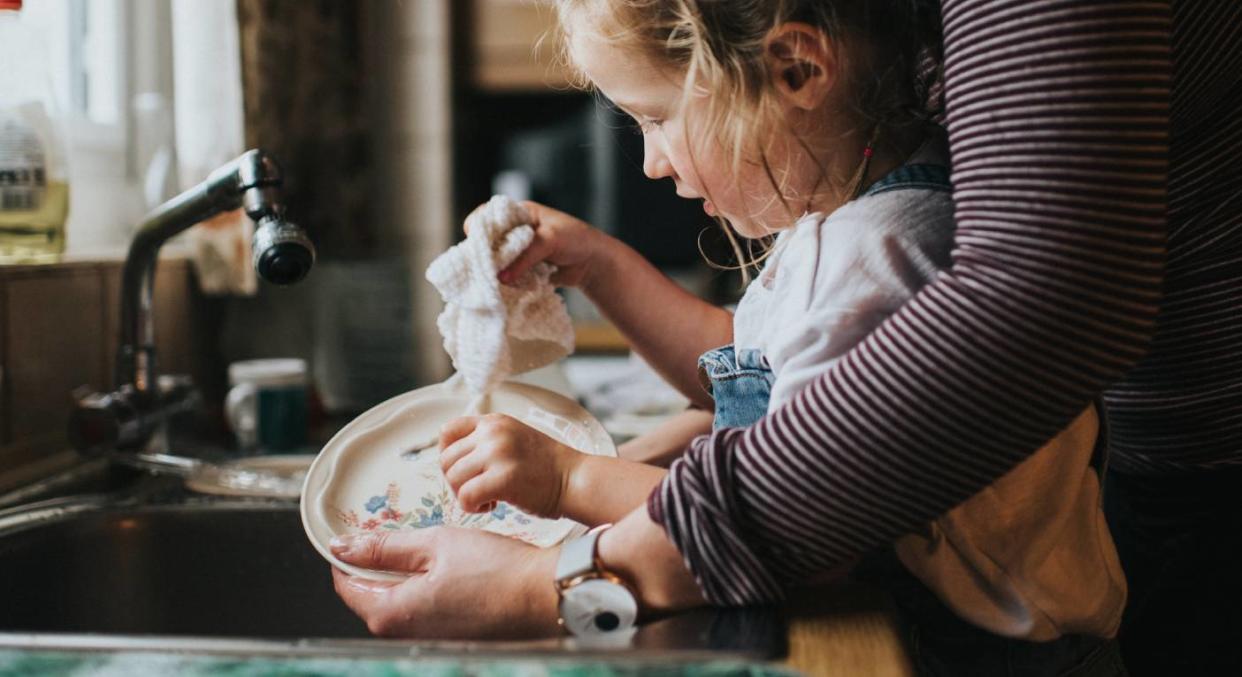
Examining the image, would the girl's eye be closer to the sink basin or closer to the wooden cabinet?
the sink basin

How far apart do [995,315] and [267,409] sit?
1157 mm

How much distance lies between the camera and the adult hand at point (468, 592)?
2.16 ft

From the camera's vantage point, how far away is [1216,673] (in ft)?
2.78

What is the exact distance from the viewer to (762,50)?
75cm

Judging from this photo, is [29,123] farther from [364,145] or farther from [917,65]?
[364,145]

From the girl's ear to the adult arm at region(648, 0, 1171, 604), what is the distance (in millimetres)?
159

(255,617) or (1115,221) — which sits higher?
(1115,221)

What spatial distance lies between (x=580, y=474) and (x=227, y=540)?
50cm

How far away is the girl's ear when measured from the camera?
0.74 metres

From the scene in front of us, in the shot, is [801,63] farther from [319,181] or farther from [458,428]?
[319,181]

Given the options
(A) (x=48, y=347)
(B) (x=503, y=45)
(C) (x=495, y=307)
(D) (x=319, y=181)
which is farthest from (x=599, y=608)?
(B) (x=503, y=45)

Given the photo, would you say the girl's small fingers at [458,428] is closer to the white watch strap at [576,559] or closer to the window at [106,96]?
the white watch strap at [576,559]

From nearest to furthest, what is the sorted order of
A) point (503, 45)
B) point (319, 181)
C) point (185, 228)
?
point (185, 228) < point (319, 181) < point (503, 45)

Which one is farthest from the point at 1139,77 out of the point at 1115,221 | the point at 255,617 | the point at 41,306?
the point at 41,306
